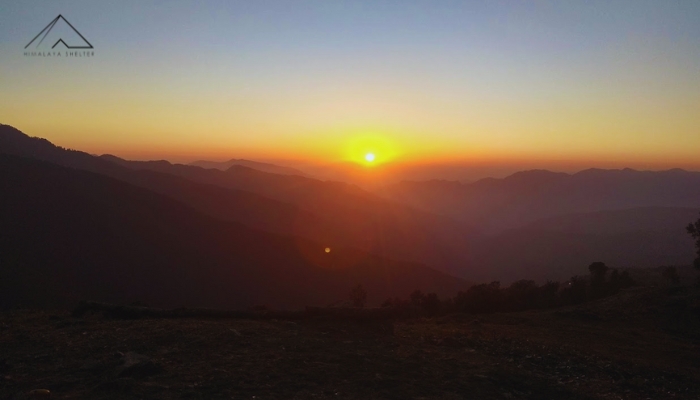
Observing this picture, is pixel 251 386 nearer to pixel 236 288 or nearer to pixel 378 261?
pixel 236 288

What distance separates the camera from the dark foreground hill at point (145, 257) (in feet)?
157

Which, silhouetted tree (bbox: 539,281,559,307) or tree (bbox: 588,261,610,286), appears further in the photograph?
tree (bbox: 588,261,610,286)

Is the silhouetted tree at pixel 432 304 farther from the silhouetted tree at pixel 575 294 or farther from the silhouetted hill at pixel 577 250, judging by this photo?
the silhouetted hill at pixel 577 250

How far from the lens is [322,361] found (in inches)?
313

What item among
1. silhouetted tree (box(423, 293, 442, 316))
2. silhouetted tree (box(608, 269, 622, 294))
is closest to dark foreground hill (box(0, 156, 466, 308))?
silhouetted tree (box(423, 293, 442, 316))

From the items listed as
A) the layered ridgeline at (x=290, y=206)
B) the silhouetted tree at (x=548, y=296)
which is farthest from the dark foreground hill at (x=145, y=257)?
the silhouetted tree at (x=548, y=296)

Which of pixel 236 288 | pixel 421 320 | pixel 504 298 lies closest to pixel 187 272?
pixel 236 288

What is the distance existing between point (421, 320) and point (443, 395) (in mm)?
6916

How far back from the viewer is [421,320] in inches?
534

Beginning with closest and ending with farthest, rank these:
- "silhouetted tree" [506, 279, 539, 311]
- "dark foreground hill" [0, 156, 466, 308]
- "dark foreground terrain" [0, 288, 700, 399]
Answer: "dark foreground terrain" [0, 288, 700, 399] → "silhouetted tree" [506, 279, 539, 311] → "dark foreground hill" [0, 156, 466, 308]

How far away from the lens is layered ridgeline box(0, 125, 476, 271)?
95000 millimetres

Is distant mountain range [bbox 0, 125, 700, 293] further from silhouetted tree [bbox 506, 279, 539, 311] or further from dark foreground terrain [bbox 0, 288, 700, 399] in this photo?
dark foreground terrain [bbox 0, 288, 700, 399]

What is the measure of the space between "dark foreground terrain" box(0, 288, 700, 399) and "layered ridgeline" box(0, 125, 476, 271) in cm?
7942

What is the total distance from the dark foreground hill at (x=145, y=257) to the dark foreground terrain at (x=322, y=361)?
3882cm
